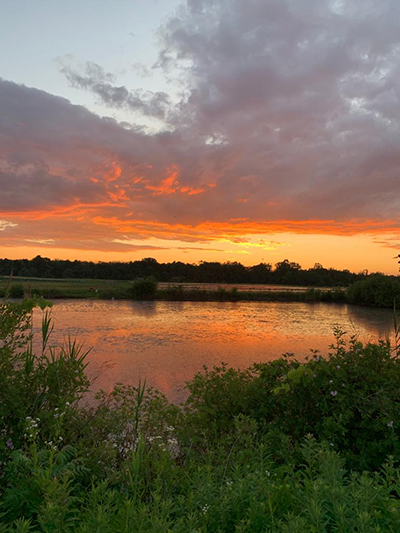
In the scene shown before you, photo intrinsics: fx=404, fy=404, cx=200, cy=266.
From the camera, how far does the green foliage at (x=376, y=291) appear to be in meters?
40.3

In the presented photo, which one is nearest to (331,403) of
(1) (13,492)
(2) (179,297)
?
(1) (13,492)

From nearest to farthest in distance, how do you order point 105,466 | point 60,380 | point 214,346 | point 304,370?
point 105,466 < point 60,380 < point 304,370 < point 214,346

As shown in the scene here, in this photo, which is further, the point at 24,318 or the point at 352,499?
the point at 24,318

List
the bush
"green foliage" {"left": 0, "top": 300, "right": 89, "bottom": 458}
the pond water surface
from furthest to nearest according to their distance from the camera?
the pond water surface
the bush
"green foliage" {"left": 0, "top": 300, "right": 89, "bottom": 458}

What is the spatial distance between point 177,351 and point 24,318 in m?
9.99

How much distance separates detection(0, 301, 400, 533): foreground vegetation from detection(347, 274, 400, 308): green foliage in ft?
127

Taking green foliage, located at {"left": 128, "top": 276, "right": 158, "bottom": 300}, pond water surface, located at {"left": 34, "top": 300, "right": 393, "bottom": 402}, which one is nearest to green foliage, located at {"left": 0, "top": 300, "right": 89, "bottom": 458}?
pond water surface, located at {"left": 34, "top": 300, "right": 393, "bottom": 402}

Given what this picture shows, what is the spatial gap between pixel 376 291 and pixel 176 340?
3175cm

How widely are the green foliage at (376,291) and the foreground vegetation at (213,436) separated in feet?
127

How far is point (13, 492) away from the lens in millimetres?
2551

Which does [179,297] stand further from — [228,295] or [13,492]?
[13,492]

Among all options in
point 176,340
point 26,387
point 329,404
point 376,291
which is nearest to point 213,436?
point 329,404

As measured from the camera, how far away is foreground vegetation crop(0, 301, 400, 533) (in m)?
2.57

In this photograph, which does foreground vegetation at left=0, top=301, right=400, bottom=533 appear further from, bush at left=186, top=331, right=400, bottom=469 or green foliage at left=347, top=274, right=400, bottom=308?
green foliage at left=347, top=274, right=400, bottom=308
